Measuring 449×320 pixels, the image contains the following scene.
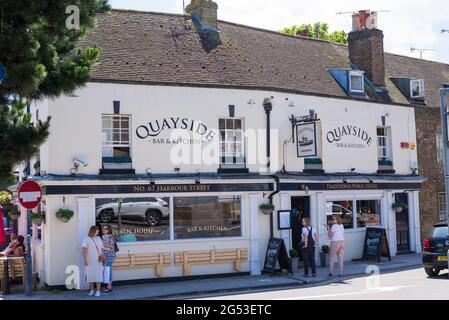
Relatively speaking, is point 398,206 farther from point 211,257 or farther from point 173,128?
point 173,128

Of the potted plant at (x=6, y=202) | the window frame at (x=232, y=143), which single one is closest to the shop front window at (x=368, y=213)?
the window frame at (x=232, y=143)

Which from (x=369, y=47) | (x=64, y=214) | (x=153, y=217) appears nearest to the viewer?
(x=64, y=214)

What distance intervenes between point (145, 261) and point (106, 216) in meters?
1.67

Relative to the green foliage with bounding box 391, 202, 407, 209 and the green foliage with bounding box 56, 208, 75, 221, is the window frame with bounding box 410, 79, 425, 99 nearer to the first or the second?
the green foliage with bounding box 391, 202, 407, 209

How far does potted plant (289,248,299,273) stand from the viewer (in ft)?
55.9

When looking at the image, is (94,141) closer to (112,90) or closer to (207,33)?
(112,90)

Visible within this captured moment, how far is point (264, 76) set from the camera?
62.3 feet

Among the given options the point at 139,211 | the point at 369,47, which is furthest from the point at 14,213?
the point at 369,47

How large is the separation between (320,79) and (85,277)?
1122 centimetres

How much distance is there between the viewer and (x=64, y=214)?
14.6 meters

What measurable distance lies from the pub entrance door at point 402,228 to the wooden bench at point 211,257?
→ 747 cm

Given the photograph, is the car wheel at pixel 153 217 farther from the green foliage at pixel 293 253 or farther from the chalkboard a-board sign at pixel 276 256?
the green foliage at pixel 293 253

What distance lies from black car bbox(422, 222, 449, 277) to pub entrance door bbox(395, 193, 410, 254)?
623 cm
